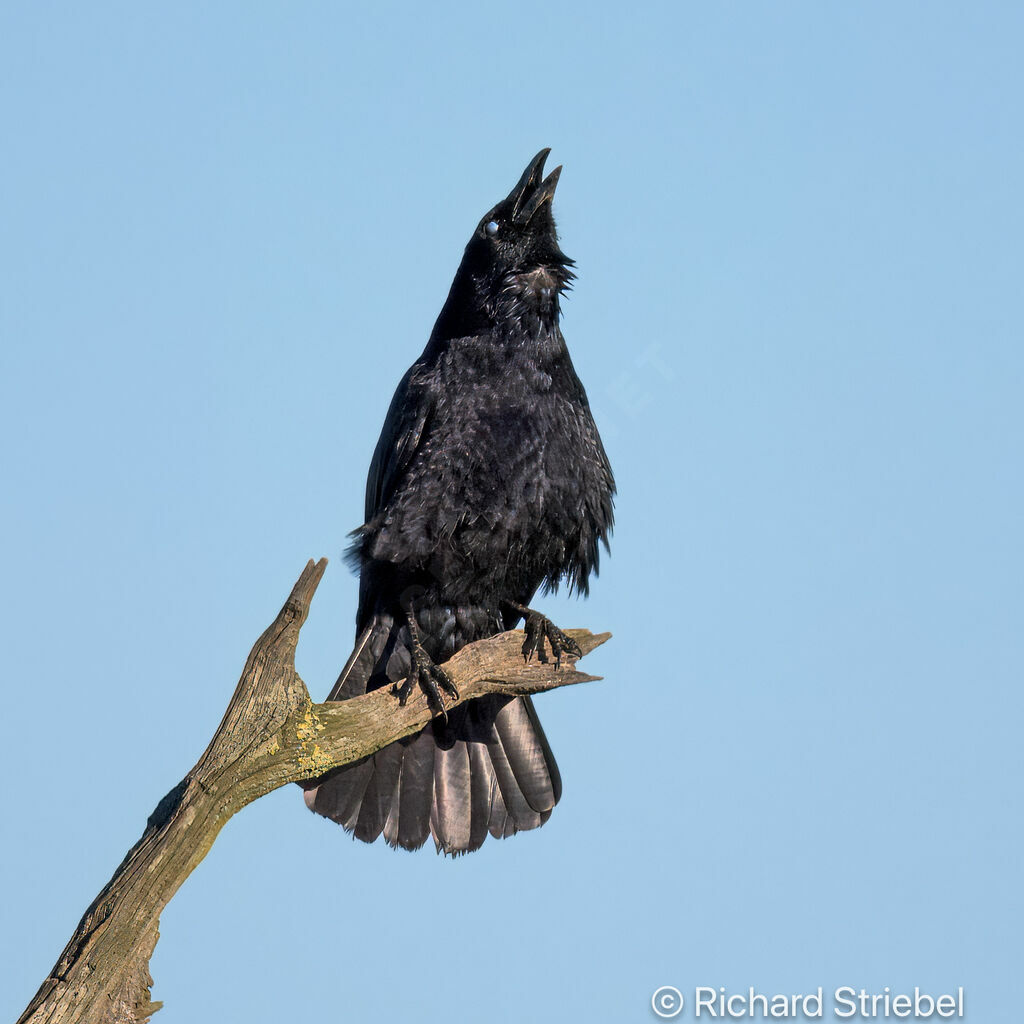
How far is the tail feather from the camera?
558 centimetres

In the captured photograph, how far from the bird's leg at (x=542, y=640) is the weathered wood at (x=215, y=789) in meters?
0.47

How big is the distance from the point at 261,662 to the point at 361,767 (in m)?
1.21

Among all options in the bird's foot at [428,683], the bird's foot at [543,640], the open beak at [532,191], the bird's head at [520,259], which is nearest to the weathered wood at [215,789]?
the bird's foot at [428,683]

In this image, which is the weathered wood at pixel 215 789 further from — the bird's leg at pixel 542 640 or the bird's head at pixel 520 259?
the bird's head at pixel 520 259

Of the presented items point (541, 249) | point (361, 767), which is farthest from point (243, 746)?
point (541, 249)

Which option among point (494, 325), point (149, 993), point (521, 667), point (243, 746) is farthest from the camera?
point (494, 325)

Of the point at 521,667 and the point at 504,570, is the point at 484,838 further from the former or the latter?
the point at 504,570

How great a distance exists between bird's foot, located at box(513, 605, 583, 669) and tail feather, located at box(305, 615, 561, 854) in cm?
47

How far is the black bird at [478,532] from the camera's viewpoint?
5.55 metres

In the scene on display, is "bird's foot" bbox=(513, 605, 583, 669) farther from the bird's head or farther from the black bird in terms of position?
the bird's head

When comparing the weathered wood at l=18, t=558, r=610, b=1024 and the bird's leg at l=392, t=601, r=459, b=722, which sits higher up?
the bird's leg at l=392, t=601, r=459, b=722

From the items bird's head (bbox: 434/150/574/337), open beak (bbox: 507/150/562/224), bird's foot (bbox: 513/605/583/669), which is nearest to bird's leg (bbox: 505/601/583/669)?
bird's foot (bbox: 513/605/583/669)

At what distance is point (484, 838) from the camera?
572 centimetres

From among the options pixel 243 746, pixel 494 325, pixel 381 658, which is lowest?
pixel 243 746
